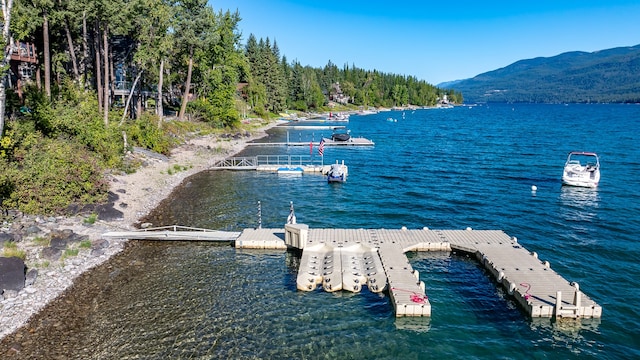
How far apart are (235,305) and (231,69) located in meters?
66.4

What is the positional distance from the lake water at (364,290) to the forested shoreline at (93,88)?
23.5ft

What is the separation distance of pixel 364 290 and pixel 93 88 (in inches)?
1849

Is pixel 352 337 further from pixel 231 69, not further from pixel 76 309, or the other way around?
pixel 231 69

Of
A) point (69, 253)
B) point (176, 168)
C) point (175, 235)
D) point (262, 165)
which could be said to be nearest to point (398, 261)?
point (175, 235)

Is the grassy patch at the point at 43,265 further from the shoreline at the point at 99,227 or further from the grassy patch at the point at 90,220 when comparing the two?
the grassy patch at the point at 90,220

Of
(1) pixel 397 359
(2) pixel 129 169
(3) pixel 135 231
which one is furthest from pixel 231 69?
(1) pixel 397 359

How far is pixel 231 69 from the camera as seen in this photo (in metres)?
77.8

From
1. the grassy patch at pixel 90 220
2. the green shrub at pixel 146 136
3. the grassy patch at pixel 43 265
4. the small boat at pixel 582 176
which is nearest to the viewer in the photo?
the grassy patch at pixel 43 265

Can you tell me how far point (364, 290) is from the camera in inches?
779

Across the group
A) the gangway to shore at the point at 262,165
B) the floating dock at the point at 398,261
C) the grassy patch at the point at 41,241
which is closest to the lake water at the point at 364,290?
the floating dock at the point at 398,261

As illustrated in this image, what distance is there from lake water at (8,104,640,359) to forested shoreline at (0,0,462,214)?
7.16 m

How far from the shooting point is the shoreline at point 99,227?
56.3 ft

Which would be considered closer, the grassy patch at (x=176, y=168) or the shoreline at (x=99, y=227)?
the shoreline at (x=99, y=227)

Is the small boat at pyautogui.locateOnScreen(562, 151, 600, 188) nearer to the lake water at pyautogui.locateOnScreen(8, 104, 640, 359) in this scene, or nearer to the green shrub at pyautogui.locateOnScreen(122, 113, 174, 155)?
the lake water at pyautogui.locateOnScreen(8, 104, 640, 359)
